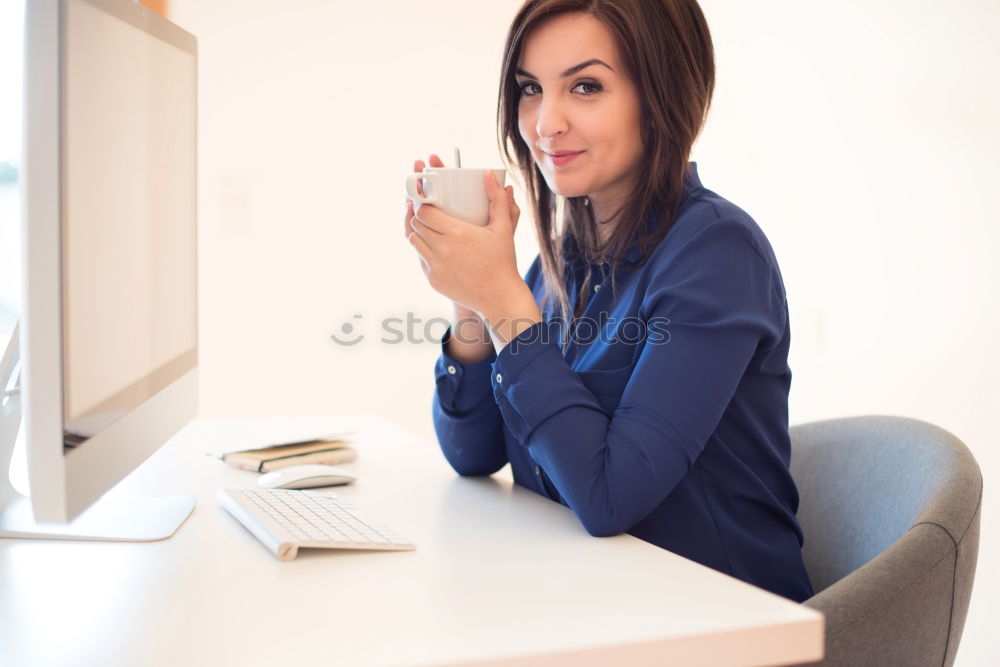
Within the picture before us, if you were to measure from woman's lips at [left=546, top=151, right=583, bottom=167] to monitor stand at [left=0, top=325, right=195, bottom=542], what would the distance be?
0.62 meters

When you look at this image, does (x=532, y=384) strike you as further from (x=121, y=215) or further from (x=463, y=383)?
(x=121, y=215)

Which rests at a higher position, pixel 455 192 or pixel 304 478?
pixel 455 192

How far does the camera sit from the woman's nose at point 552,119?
118 centimetres

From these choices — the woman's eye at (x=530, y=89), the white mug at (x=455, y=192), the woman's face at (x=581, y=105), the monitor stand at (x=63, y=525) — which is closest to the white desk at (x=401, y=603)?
the monitor stand at (x=63, y=525)

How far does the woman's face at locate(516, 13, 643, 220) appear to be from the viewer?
1.16 meters

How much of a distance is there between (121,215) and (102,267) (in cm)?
9

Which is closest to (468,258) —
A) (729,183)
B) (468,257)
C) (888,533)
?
(468,257)

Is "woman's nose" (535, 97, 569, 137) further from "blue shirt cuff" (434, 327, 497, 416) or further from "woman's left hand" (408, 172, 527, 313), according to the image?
"blue shirt cuff" (434, 327, 497, 416)

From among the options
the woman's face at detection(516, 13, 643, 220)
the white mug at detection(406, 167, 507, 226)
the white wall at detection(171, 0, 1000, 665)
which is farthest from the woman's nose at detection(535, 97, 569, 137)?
the white wall at detection(171, 0, 1000, 665)

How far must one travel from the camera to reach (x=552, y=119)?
46.2 inches

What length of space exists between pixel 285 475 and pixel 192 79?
1.72 ft

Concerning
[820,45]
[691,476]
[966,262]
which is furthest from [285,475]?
[820,45]

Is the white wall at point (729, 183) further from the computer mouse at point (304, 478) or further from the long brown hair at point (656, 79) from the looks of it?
the computer mouse at point (304, 478)

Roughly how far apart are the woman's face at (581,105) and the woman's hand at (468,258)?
17 cm
